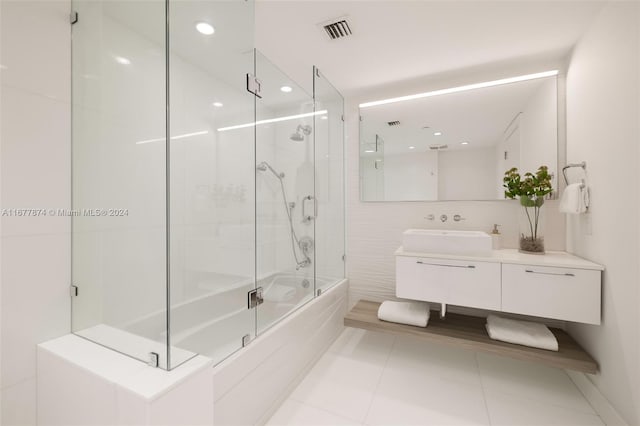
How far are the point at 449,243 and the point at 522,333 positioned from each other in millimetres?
764

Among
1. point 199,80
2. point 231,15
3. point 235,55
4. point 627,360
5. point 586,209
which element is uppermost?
point 231,15

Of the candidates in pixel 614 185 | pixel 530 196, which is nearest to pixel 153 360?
pixel 614 185

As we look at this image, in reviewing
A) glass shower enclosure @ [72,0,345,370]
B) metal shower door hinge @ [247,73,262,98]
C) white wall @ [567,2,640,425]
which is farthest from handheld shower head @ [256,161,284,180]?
white wall @ [567,2,640,425]

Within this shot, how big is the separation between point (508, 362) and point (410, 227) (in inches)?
52.0

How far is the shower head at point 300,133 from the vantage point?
231 centimetres

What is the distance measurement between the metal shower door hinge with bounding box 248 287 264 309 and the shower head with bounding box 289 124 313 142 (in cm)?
125

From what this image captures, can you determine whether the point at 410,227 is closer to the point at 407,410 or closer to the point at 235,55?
the point at 407,410

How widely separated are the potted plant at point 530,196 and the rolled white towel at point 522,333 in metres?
0.56

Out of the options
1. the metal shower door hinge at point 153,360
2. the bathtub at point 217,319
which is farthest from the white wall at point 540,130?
the metal shower door hinge at point 153,360

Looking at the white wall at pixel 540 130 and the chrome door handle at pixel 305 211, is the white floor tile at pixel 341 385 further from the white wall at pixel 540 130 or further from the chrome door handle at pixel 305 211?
the white wall at pixel 540 130

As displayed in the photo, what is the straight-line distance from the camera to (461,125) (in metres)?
2.55

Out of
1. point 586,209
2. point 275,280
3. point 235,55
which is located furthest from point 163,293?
point 586,209

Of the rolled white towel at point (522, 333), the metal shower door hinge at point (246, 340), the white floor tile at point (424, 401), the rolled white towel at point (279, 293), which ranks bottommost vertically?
the white floor tile at point (424, 401)

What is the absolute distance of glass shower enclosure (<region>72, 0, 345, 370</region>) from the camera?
3.79 ft
